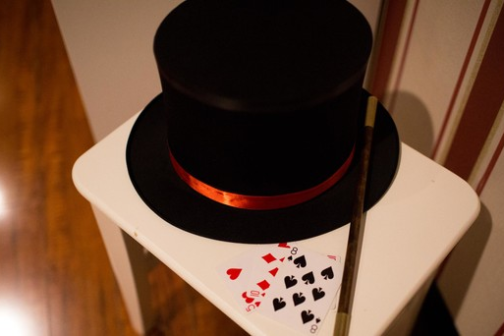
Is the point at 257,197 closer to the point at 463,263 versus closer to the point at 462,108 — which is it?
the point at 462,108

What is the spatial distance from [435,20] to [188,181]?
774mm

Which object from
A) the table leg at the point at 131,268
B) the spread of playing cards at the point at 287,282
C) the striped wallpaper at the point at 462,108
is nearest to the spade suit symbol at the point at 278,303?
the spread of playing cards at the point at 287,282

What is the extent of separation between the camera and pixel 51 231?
1721 mm

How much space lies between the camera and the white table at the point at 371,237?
0.76 meters

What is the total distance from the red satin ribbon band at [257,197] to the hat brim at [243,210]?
12 millimetres

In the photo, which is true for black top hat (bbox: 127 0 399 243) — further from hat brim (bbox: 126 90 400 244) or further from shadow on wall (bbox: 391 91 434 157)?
shadow on wall (bbox: 391 91 434 157)

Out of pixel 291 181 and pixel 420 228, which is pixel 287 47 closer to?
pixel 291 181

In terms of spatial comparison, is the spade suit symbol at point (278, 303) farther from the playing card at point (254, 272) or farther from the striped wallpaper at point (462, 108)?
the striped wallpaper at point (462, 108)

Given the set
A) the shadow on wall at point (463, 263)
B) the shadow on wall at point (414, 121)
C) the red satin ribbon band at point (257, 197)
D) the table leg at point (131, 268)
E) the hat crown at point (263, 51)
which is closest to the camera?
the hat crown at point (263, 51)

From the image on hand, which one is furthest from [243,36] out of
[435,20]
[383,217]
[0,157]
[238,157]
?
[0,157]

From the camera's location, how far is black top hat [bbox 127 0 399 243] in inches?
28.2

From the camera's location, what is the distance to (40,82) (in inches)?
86.4

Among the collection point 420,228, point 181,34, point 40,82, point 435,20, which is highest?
point 181,34

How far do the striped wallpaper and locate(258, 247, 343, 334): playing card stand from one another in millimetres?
532
